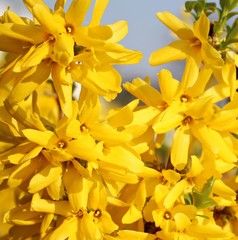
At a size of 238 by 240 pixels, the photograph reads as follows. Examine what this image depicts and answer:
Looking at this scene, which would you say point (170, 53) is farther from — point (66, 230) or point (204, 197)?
point (66, 230)

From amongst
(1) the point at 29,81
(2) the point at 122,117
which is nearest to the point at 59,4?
(1) the point at 29,81

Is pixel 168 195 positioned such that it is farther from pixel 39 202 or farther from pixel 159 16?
pixel 159 16

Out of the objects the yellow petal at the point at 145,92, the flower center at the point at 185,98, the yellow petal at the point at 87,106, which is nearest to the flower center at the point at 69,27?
the yellow petal at the point at 87,106

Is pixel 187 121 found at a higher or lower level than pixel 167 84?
lower

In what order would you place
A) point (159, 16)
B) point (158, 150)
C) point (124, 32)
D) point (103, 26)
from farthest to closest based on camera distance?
point (158, 150), point (159, 16), point (124, 32), point (103, 26)

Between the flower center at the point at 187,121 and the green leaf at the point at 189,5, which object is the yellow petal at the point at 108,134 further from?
the green leaf at the point at 189,5

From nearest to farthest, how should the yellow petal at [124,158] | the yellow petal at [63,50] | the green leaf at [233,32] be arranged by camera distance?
the yellow petal at [63,50] < the yellow petal at [124,158] < the green leaf at [233,32]

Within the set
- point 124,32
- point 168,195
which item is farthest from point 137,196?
point 124,32
